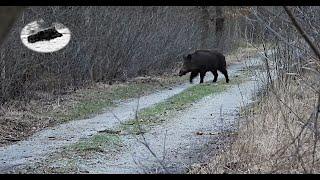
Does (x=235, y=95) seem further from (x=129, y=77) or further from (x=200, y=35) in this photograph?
(x=200, y=35)

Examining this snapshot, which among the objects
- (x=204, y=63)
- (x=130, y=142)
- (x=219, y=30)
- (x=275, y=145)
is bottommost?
(x=219, y=30)

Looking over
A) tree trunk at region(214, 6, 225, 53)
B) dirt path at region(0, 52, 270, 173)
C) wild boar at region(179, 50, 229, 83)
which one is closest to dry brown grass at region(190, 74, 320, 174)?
dirt path at region(0, 52, 270, 173)

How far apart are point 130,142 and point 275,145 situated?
3329 millimetres

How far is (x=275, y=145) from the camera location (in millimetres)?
6211

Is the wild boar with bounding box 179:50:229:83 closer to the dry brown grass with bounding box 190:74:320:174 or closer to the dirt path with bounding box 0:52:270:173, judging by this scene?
the dirt path with bounding box 0:52:270:173

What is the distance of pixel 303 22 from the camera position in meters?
7.73

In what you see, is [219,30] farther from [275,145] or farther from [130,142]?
[275,145]

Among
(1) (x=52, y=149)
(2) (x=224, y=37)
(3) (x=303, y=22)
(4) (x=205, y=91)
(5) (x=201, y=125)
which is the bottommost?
(2) (x=224, y=37)

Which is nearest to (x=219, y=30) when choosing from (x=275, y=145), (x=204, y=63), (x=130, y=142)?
(x=204, y=63)

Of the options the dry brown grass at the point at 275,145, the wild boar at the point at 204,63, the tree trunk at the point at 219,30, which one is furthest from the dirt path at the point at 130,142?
the tree trunk at the point at 219,30

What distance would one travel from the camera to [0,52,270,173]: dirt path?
7352mm

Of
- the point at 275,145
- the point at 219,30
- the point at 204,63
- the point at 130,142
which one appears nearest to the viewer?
the point at 275,145
